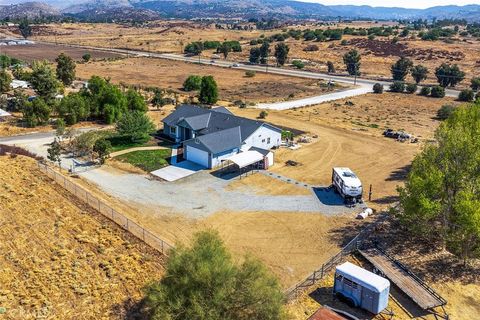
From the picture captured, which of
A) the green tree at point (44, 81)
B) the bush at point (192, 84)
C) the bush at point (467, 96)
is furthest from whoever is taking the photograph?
the bush at point (192, 84)

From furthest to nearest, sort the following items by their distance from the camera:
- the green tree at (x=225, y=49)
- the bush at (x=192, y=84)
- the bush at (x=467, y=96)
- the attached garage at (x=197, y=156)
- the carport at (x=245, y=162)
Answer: the green tree at (x=225, y=49), the bush at (x=192, y=84), the bush at (x=467, y=96), the attached garage at (x=197, y=156), the carport at (x=245, y=162)

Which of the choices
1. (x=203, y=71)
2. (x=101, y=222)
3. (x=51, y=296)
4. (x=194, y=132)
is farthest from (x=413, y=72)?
(x=51, y=296)

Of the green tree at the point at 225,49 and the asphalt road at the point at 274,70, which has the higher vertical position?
the green tree at the point at 225,49

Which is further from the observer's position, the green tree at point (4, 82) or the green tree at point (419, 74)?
the green tree at point (419, 74)

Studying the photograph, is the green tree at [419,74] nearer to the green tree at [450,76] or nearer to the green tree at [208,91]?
the green tree at [450,76]

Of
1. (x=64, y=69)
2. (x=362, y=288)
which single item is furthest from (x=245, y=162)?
(x=64, y=69)

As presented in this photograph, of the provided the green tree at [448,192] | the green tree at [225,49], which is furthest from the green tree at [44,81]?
the green tree at [225,49]

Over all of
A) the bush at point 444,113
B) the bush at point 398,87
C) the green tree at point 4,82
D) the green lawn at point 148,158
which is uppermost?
the green tree at point 4,82

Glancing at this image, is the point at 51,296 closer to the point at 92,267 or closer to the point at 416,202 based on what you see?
the point at 92,267
